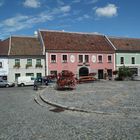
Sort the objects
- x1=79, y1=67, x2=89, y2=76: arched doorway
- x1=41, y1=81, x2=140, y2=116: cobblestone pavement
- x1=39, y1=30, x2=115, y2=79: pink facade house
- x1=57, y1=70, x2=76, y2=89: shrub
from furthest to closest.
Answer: x1=79, y1=67, x2=89, y2=76: arched doorway < x1=39, y1=30, x2=115, y2=79: pink facade house < x1=57, y1=70, x2=76, y2=89: shrub < x1=41, y1=81, x2=140, y2=116: cobblestone pavement

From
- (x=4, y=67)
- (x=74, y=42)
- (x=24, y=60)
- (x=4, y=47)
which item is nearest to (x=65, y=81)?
(x=4, y=67)

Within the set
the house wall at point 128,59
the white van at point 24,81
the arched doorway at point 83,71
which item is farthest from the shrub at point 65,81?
the house wall at point 128,59

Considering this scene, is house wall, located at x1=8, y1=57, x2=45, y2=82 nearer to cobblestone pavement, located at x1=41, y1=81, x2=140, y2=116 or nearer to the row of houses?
the row of houses

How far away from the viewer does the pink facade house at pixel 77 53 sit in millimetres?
50281

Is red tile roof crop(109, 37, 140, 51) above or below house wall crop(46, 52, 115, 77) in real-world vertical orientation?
above

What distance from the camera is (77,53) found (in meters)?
52.0

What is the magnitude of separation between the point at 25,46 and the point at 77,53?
9.86 metres

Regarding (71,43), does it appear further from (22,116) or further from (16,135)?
(16,135)

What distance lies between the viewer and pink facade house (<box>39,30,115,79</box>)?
5028 centimetres

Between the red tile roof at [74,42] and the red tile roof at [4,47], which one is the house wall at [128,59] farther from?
the red tile roof at [4,47]

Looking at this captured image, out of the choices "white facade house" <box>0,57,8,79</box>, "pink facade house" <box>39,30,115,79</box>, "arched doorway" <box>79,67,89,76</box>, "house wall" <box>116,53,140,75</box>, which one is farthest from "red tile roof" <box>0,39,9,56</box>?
"house wall" <box>116,53,140,75</box>

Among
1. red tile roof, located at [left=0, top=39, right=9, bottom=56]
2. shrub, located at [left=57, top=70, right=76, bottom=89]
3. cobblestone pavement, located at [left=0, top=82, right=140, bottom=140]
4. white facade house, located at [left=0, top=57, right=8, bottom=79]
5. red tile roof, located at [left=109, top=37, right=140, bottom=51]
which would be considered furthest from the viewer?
red tile roof, located at [left=109, top=37, right=140, bottom=51]

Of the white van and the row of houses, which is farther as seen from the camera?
the row of houses

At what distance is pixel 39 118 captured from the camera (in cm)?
1177
